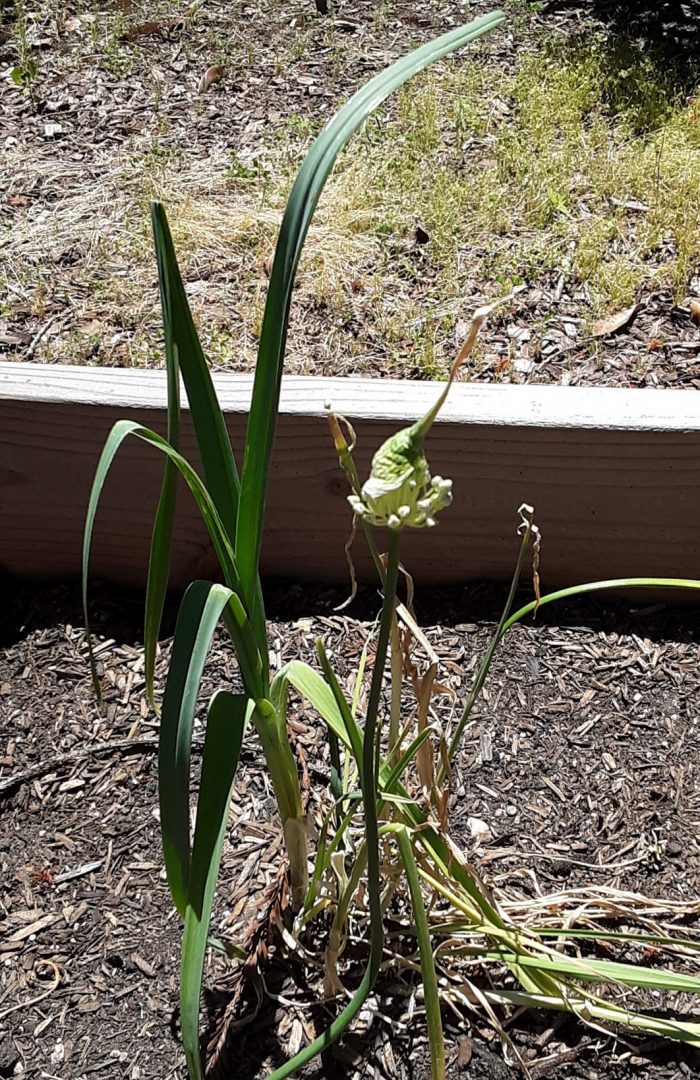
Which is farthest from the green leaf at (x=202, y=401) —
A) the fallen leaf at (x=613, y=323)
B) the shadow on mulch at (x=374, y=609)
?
the fallen leaf at (x=613, y=323)

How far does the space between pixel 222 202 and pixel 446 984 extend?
156 centimetres

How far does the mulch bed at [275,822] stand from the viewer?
3.30 ft

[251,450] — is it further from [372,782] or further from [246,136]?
[246,136]

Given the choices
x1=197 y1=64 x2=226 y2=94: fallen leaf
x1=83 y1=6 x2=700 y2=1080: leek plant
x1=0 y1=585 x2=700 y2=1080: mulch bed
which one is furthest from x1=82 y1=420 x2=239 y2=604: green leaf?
x1=197 y1=64 x2=226 y2=94: fallen leaf

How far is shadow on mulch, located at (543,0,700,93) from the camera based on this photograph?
2.38 m

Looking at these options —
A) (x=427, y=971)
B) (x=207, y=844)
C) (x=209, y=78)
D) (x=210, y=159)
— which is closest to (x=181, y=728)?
(x=207, y=844)

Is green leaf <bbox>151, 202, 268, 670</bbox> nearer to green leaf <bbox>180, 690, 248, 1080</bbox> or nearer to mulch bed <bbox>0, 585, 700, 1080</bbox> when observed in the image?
green leaf <bbox>180, 690, 248, 1080</bbox>

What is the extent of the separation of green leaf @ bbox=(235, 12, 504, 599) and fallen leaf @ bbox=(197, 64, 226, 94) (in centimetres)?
185

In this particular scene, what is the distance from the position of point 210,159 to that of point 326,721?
65.5 inches

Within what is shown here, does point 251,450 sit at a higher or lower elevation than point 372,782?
higher

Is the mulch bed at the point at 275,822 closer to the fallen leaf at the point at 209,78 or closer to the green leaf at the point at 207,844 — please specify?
the green leaf at the point at 207,844

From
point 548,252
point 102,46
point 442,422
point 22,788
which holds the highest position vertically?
point 102,46

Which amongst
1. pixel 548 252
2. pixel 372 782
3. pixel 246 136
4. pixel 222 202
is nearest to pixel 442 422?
pixel 372 782

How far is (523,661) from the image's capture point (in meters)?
1.34
